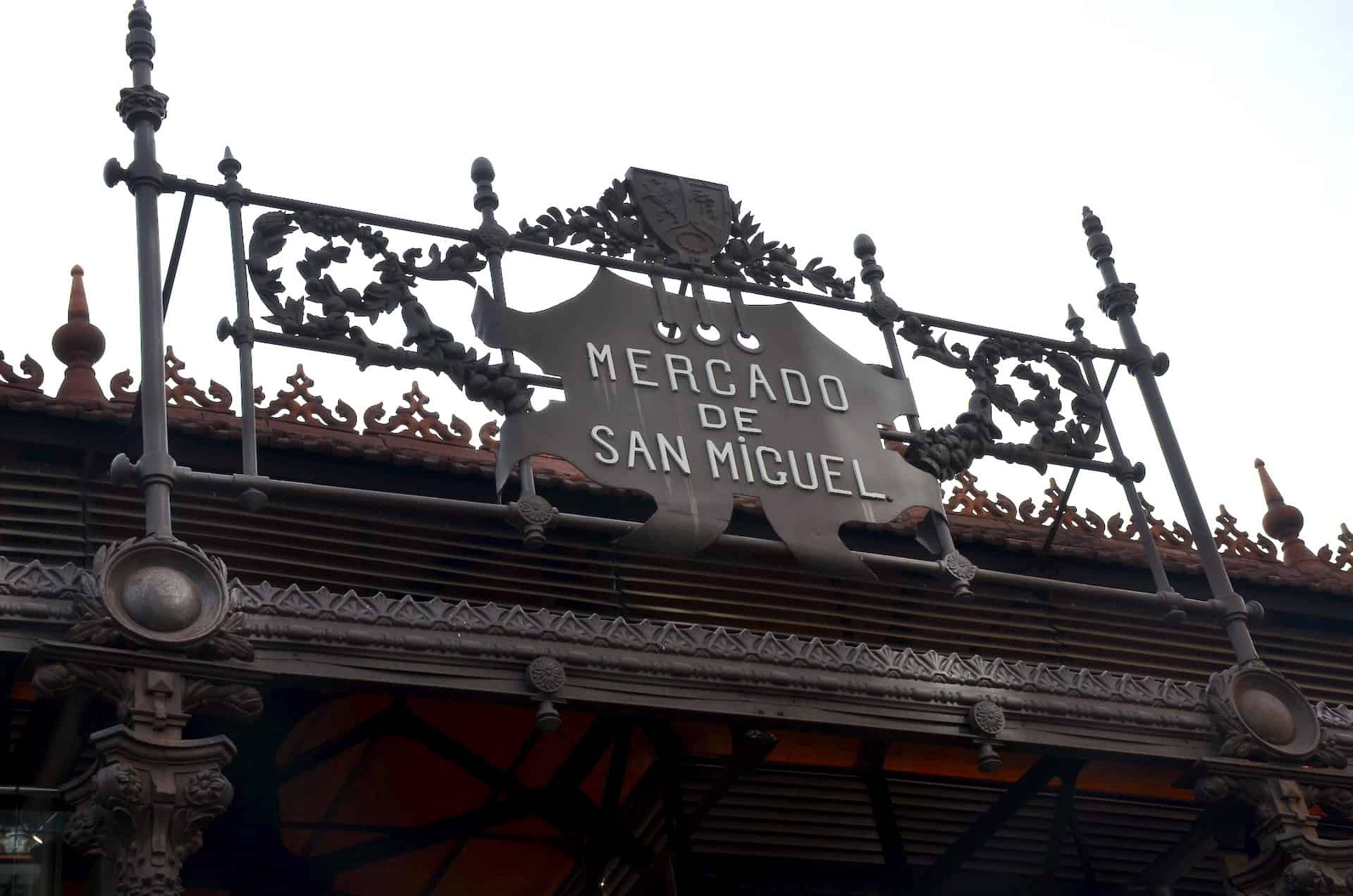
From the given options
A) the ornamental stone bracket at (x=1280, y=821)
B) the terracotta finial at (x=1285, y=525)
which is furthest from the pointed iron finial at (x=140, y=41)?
the terracotta finial at (x=1285, y=525)

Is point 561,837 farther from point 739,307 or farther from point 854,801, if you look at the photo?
point 739,307

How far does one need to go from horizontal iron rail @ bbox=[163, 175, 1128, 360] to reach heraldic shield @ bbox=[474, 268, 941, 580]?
14 cm

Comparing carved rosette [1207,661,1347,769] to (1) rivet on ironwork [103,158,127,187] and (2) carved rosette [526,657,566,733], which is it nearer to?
(2) carved rosette [526,657,566,733]

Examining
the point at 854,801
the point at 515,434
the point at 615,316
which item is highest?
the point at 615,316

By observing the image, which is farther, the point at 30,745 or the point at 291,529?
the point at 291,529

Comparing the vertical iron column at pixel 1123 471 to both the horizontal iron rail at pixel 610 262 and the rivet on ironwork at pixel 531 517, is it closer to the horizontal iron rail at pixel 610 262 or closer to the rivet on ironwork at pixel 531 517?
the horizontal iron rail at pixel 610 262

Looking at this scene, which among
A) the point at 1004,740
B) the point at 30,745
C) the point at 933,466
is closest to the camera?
the point at 30,745

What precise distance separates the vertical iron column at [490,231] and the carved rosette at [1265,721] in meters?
3.81

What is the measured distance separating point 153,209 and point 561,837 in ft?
13.8

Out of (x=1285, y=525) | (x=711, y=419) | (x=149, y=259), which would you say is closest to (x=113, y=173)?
(x=149, y=259)

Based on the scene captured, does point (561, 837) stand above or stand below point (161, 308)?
below

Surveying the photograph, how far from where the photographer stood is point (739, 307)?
34.9 feet

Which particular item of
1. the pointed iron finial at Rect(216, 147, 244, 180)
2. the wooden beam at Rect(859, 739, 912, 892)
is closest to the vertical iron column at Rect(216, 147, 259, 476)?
the pointed iron finial at Rect(216, 147, 244, 180)

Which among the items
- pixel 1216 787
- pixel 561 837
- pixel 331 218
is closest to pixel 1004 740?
pixel 1216 787
